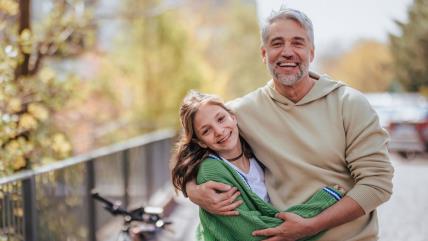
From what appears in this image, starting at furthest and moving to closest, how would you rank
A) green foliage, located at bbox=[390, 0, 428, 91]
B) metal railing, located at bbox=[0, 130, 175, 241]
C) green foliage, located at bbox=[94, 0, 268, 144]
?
1. green foliage, located at bbox=[390, 0, 428, 91]
2. green foliage, located at bbox=[94, 0, 268, 144]
3. metal railing, located at bbox=[0, 130, 175, 241]

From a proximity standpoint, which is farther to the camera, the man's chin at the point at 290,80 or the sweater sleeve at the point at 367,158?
the man's chin at the point at 290,80

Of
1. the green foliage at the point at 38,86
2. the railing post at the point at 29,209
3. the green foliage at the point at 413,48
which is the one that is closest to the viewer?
the railing post at the point at 29,209

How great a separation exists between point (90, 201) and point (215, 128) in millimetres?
5066

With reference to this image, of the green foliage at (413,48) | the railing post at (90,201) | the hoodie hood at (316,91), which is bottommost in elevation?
the railing post at (90,201)

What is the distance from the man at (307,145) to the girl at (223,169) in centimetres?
4

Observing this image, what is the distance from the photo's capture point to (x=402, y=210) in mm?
12375

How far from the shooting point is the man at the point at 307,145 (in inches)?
111

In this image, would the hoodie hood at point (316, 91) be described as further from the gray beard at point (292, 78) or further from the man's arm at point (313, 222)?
the man's arm at point (313, 222)

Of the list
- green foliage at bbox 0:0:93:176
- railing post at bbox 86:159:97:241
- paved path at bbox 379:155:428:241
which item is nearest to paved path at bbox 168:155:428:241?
paved path at bbox 379:155:428:241

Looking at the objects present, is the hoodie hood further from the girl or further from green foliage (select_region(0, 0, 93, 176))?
green foliage (select_region(0, 0, 93, 176))

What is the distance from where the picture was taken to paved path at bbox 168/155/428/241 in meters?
9.95

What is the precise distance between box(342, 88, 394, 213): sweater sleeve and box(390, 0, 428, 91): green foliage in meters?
22.5

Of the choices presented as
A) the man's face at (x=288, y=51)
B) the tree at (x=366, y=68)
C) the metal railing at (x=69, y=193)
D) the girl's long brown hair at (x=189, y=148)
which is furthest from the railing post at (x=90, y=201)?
the tree at (x=366, y=68)

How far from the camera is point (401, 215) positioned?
1178cm
